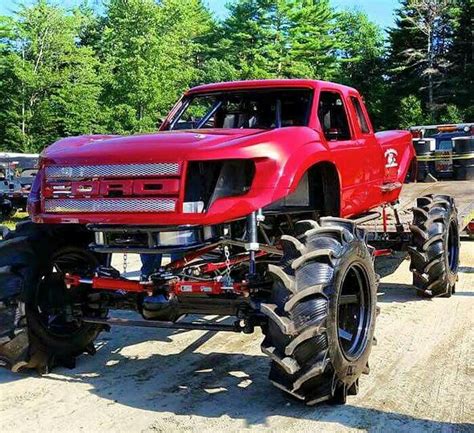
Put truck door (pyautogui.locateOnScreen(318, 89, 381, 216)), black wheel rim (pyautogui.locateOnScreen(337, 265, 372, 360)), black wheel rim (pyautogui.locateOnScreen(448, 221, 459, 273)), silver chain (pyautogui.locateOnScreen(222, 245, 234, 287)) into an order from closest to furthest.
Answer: silver chain (pyautogui.locateOnScreen(222, 245, 234, 287)), black wheel rim (pyautogui.locateOnScreen(337, 265, 372, 360)), truck door (pyautogui.locateOnScreen(318, 89, 381, 216)), black wheel rim (pyautogui.locateOnScreen(448, 221, 459, 273))

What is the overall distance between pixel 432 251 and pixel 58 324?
4148 mm

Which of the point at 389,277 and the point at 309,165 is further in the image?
the point at 389,277

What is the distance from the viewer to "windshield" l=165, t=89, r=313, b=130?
242 inches

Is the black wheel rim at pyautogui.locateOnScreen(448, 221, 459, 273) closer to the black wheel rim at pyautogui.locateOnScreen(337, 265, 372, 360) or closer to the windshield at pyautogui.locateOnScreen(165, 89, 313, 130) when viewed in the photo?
the windshield at pyautogui.locateOnScreen(165, 89, 313, 130)

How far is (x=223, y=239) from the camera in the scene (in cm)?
499

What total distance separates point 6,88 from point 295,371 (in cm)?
4025

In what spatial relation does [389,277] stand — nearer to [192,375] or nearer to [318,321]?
[192,375]

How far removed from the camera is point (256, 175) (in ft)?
15.4

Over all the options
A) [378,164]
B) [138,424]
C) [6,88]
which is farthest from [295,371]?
[6,88]

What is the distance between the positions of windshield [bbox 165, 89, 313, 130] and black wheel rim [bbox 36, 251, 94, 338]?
1.83 metres

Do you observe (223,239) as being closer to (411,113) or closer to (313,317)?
(313,317)

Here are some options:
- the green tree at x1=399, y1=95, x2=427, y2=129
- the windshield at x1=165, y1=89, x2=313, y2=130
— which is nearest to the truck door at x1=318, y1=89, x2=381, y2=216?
the windshield at x1=165, y1=89, x2=313, y2=130

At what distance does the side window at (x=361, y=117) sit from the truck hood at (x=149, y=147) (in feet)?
6.58

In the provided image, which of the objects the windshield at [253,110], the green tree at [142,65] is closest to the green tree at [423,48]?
the green tree at [142,65]
